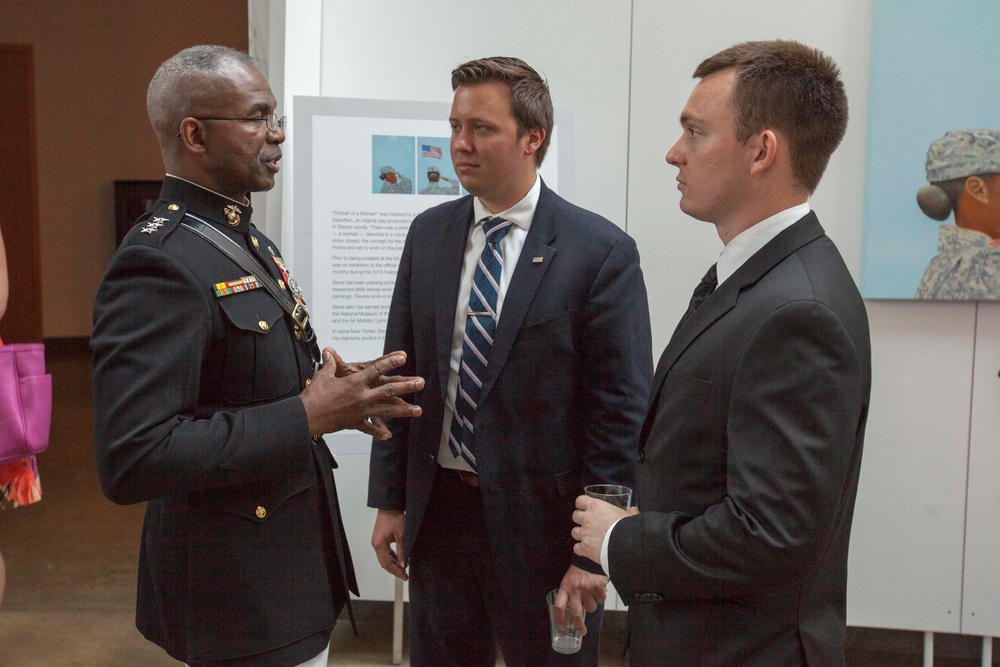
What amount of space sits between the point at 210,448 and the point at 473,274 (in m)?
0.79

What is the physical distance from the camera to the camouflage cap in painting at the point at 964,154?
292 cm

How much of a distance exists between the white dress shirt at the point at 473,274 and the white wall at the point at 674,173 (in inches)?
45.3

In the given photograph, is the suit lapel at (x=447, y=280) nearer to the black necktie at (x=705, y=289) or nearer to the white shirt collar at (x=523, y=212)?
the white shirt collar at (x=523, y=212)

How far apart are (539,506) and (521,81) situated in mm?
987

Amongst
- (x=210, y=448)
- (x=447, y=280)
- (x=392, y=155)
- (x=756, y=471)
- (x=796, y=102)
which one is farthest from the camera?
(x=392, y=155)

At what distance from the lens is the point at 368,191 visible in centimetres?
287

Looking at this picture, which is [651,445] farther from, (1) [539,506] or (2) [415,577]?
(2) [415,577]

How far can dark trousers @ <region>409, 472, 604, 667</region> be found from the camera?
6.51 ft

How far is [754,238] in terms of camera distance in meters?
1.33

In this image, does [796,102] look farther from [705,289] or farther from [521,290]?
[521,290]

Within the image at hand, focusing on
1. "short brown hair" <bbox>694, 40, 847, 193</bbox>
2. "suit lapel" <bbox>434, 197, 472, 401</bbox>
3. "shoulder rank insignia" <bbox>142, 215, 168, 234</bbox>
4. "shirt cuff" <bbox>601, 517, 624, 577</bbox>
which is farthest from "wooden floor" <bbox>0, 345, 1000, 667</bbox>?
"short brown hair" <bbox>694, 40, 847, 193</bbox>

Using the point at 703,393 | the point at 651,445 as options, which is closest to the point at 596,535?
the point at 651,445

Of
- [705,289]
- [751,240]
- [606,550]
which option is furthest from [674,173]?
[606,550]

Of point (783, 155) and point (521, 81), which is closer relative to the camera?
point (783, 155)
